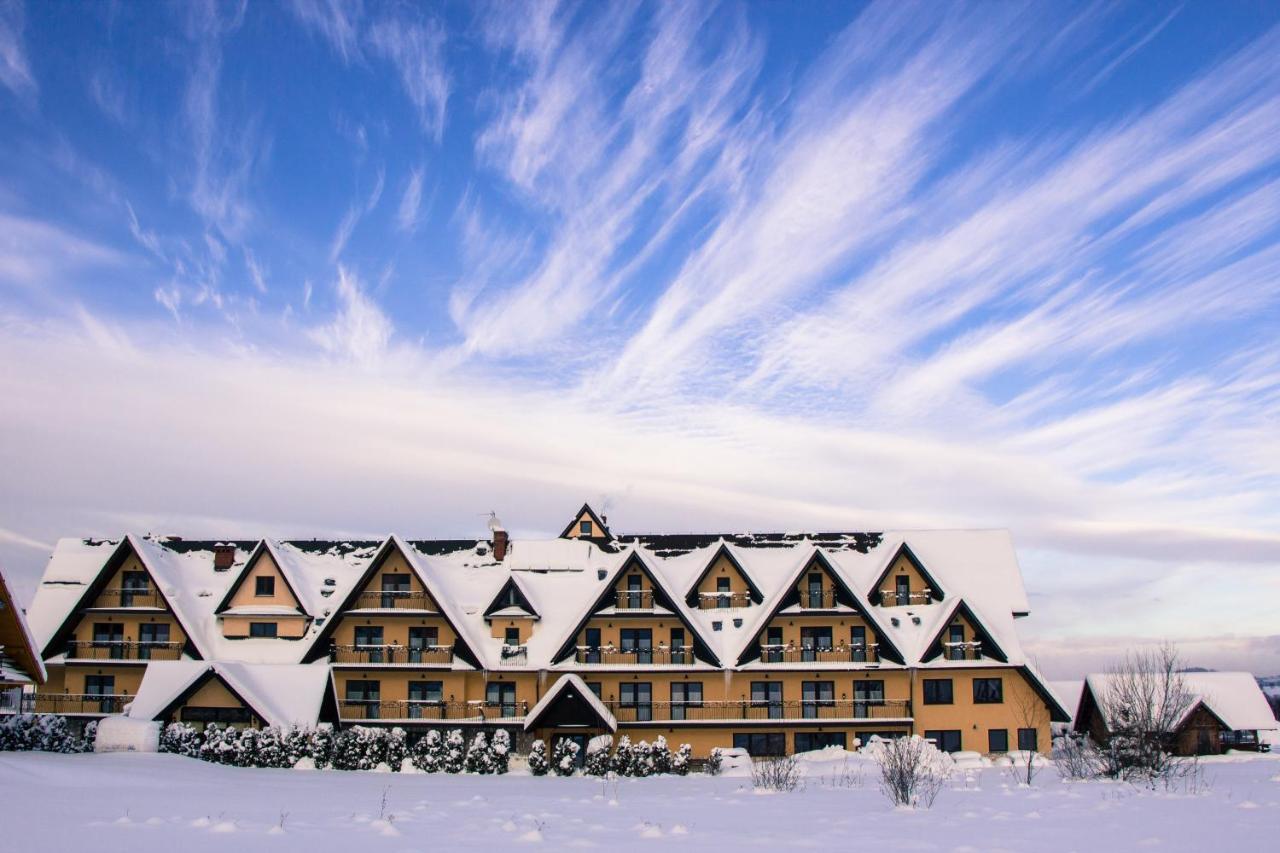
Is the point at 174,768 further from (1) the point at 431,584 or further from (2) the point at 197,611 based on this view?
(2) the point at 197,611

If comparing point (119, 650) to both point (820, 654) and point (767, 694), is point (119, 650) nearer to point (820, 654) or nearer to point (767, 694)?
point (767, 694)

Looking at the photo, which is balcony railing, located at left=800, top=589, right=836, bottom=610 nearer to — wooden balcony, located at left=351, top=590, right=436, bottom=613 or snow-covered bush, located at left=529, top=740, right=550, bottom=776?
snow-covered bush, located at left=529, top=740, right=550, bottom=776

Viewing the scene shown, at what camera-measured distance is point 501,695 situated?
4938 centimetres

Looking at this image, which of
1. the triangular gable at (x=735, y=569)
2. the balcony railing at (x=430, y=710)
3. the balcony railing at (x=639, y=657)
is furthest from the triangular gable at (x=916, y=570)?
the balcony railing at (x=430, y=710)

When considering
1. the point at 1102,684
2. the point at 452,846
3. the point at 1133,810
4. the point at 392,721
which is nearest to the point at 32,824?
the point at 452,846

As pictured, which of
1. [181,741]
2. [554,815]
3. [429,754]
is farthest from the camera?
[429,754]

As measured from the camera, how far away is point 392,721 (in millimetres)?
48688

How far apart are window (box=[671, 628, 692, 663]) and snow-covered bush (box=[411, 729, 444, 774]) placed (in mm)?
12151

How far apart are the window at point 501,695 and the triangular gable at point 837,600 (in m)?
10.5

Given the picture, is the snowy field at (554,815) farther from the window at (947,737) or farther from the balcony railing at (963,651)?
the balcony railing at (963,651)

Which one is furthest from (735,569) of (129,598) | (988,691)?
(129,598)

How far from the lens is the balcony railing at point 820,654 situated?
49.2 m

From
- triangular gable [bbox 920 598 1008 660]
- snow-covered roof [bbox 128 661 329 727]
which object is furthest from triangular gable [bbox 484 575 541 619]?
triangular gable [bbox 920 598 1008 660]

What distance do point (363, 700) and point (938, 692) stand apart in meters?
26.5
